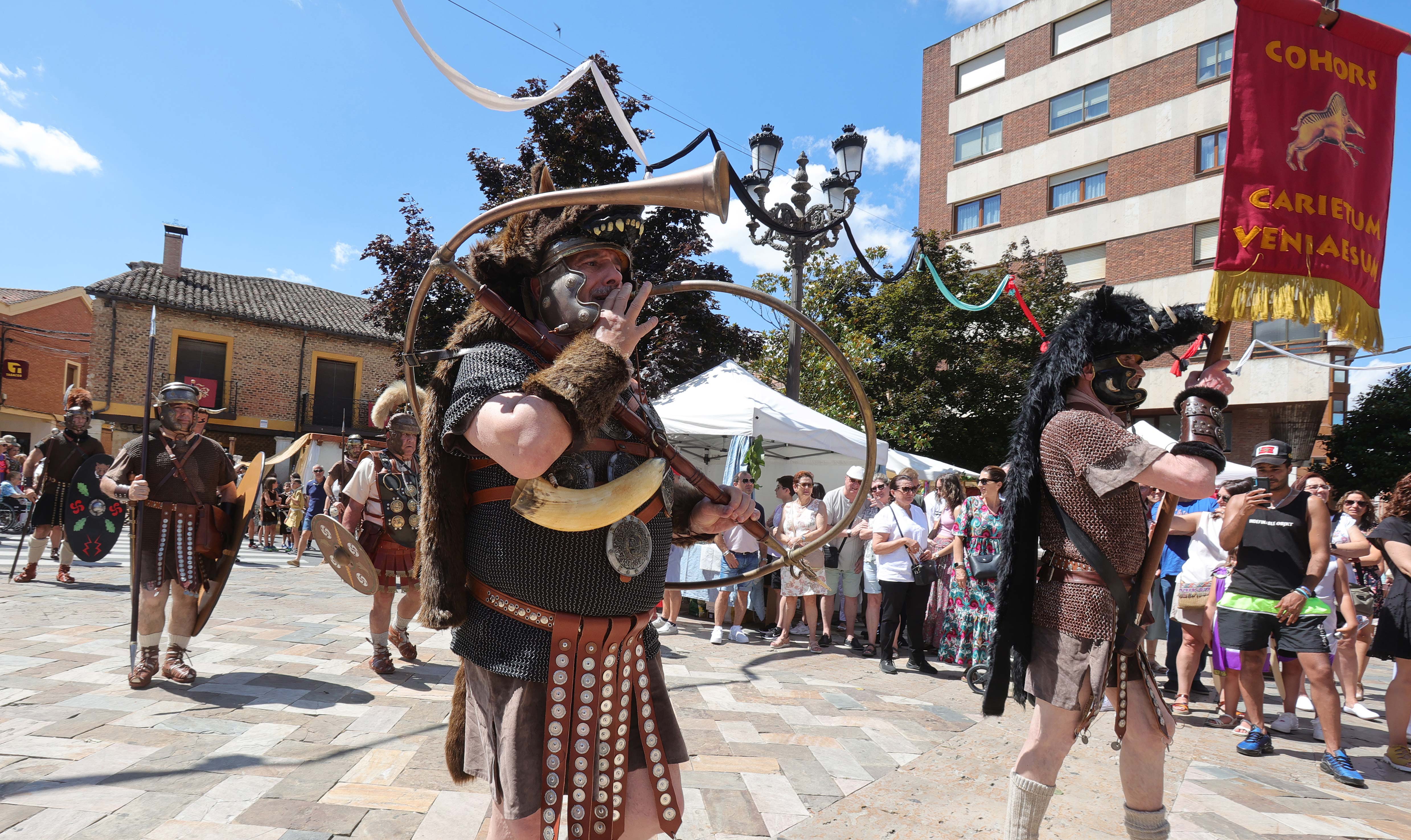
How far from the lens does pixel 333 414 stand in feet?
94.0

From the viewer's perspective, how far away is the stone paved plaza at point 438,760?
3039 mm

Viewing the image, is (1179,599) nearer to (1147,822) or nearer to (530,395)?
(1147,822)

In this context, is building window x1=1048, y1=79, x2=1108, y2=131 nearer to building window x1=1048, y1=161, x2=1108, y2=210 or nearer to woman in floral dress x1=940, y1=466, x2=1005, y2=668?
building window x1=1048, y1=161, x2=1108, y2=210

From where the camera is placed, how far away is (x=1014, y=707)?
5473mm

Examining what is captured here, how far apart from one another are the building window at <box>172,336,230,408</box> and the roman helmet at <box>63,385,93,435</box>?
19587mm

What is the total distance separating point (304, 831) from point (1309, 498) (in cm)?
556

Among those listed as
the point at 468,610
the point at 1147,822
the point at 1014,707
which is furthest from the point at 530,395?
the point at 1014,707

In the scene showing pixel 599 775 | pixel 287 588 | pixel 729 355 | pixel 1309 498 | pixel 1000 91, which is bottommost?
pixel 287 588

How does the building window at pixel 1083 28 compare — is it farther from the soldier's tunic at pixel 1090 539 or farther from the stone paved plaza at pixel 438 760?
the soldier's tunic at pixel 1090 539

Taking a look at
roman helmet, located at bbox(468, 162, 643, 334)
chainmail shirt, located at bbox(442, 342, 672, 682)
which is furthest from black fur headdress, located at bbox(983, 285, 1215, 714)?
roman helmet, located at bbox(468, 162, 643, 334)

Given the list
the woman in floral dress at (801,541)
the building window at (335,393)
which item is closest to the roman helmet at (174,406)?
the woman in floral dress at (801,541)

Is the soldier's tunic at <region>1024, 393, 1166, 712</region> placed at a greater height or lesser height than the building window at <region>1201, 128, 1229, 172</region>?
lesser

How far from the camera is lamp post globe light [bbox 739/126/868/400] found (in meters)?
8.75

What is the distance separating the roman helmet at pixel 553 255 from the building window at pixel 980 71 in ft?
88.1
